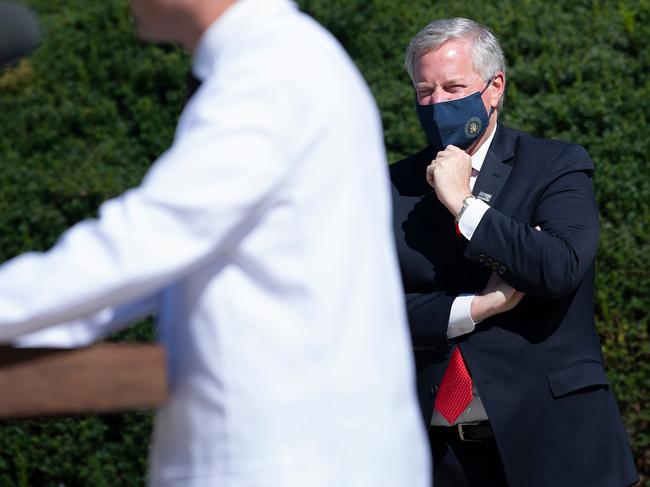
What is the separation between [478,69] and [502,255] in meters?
0.61

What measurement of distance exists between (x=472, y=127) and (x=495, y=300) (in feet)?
1.74

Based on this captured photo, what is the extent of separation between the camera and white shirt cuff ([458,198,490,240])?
3312mm

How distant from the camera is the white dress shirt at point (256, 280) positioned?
183cm

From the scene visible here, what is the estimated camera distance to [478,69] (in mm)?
3562

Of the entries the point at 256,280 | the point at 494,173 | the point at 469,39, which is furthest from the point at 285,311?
the point at 469,39

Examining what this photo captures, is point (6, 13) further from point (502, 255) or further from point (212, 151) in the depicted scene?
point (502, 255)

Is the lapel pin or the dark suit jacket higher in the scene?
the lapel pin

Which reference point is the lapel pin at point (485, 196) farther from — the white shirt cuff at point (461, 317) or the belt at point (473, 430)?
the belt at point (473, 430)

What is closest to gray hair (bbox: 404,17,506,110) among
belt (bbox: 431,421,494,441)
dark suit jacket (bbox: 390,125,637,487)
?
dark suit jacket (bbox: 390,125,637,487)

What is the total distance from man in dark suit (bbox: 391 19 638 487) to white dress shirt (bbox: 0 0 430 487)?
1.36m

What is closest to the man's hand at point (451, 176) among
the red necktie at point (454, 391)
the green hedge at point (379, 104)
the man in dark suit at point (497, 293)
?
the man in dark suit at point (497, 293)

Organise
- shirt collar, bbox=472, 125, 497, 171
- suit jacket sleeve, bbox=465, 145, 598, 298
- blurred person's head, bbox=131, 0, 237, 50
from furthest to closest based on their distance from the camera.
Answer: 1. shirt collar, bbox=472, 125, 497, 171
2. suit jacket sleeve, bbox=465, 145, 598, 298
3. blurred person's head, bbox=131, 0, 237, 50

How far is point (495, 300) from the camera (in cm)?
332

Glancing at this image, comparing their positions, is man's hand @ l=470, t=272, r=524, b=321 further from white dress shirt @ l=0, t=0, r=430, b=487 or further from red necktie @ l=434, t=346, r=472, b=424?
white dress shirt @ l=0, t=0, r=430, b=487
